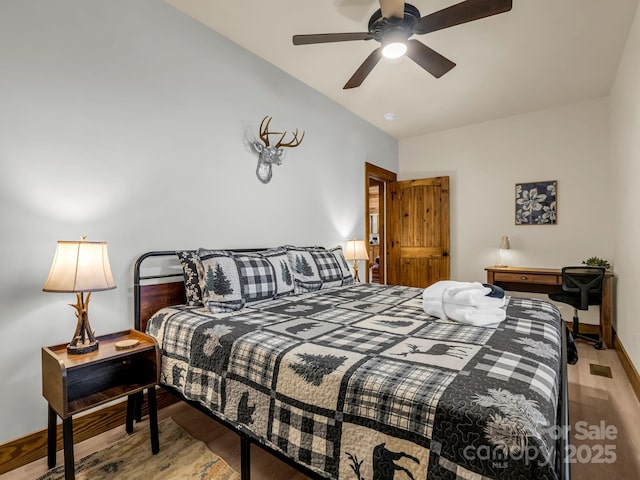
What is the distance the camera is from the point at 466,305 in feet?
5.79

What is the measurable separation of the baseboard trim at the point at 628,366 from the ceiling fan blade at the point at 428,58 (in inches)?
103

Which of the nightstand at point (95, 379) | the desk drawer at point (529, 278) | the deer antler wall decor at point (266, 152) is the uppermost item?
the deer antler wall decor at point (266, 152)

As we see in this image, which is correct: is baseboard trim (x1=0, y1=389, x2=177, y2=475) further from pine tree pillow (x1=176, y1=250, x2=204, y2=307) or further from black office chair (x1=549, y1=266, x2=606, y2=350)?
black office chair (x1=549, y1=266, x2=606, y2=350)

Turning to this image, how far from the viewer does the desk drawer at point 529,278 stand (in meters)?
3.90

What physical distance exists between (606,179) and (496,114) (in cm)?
150

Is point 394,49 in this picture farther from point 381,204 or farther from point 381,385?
point 381,204

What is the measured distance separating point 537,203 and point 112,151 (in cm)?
473

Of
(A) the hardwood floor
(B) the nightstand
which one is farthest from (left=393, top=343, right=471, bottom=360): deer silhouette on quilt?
(B) the nightstand

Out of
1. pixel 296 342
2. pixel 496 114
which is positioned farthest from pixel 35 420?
pixel 496 114

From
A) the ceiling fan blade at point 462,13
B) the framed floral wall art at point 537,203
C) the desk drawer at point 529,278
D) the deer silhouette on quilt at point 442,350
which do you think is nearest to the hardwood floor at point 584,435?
the deer silhouette on quilt at point 442,350

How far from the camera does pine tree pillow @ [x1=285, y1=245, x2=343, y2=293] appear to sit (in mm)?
2754

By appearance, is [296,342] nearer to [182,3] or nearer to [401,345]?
[401,345]

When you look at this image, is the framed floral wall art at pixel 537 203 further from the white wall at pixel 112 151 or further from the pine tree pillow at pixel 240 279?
the pine tree pillow at pixel 240 279

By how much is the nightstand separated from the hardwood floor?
0.19 metres
